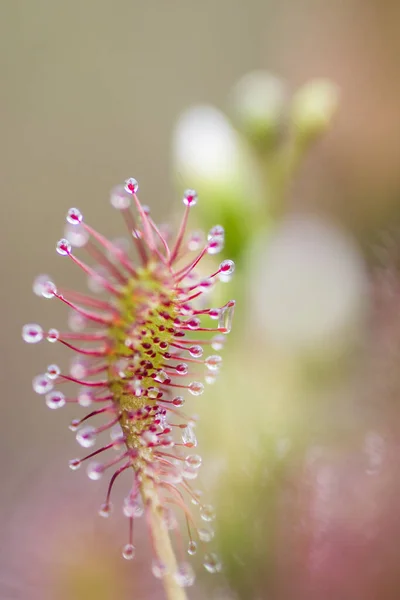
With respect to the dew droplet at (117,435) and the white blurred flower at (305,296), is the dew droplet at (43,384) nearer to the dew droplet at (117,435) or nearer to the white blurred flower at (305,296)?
the dew droplet at (117,435)

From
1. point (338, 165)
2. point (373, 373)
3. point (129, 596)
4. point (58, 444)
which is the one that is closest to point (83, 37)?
point (338, 165)

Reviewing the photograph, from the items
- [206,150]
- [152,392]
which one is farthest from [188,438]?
[206,150]

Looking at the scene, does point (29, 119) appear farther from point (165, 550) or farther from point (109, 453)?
point (165, 550)

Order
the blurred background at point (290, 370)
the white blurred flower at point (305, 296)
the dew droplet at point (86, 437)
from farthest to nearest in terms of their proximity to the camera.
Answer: the white blurred flower at point (305, 296) < the blurred background at point (290, 370) < the dew droplet at point (86, 437)

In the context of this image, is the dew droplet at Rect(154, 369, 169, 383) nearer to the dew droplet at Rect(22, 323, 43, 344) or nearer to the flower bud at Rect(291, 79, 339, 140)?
the dew droplet at Rect(22, 323, 43, 344)

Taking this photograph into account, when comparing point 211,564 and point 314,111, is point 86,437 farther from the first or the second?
point 314,111

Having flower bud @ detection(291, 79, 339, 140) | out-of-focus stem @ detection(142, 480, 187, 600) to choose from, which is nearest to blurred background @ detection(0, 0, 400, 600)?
flower bud @ detection(291, 79, 339, 140)

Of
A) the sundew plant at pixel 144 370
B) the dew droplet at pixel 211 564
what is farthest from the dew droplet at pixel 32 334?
the dew droplet at pixel 211 564

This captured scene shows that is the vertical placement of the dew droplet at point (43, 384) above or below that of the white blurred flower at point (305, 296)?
below

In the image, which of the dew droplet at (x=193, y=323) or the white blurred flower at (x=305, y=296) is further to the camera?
the white blurred flower at (x=305, y=296)
